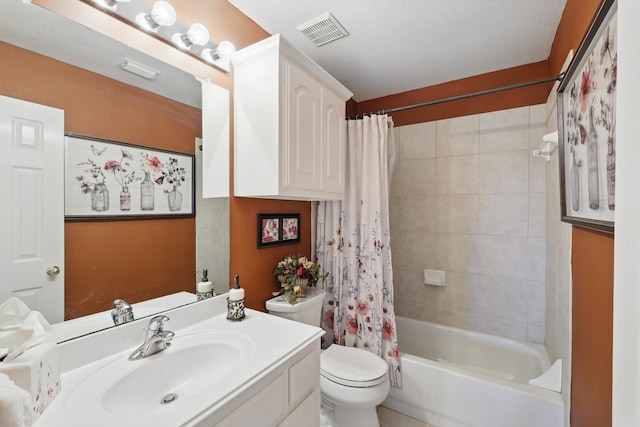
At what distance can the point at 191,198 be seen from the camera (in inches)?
51.9

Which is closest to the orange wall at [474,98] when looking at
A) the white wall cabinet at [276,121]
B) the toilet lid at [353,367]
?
the white wall cabinet at [276,121]

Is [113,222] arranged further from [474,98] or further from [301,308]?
[474,98]

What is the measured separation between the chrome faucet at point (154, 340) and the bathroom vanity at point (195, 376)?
2 centimetres

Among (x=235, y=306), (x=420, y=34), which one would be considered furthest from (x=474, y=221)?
(x=235, y=306)

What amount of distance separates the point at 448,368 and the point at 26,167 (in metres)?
2.23

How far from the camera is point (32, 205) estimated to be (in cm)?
88

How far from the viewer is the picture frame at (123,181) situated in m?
0.96

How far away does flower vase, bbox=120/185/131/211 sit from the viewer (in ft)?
3.55

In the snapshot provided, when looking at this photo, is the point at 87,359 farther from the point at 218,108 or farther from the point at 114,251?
the point at 218,108

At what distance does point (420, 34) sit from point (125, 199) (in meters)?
1.93

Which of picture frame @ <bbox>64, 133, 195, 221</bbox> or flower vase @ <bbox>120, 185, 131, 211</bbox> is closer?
picture frame @ <bbox>64, 133, 195, 221</bbox>

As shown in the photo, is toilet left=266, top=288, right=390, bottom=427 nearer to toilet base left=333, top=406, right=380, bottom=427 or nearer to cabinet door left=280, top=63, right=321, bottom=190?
toilet base left=333, top=406, right=380, bottom=427

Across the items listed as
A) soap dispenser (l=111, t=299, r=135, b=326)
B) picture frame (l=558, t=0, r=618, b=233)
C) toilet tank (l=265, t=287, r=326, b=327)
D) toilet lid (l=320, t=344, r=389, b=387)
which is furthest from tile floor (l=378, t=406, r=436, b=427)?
soap dispenser (l=111, t=299, r=135, b=326)

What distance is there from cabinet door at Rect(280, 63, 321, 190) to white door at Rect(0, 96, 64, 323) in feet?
2.83
